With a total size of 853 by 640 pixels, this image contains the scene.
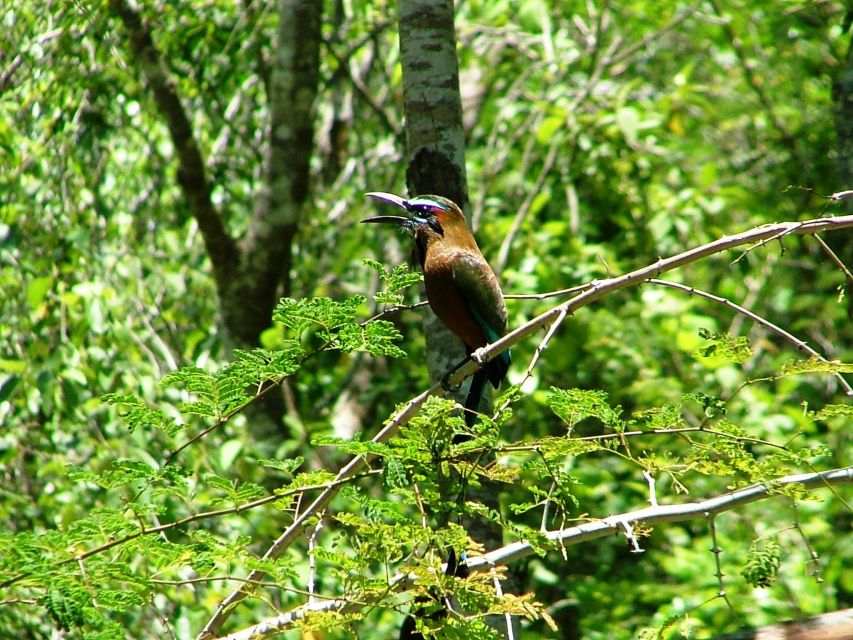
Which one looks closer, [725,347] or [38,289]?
[725,347]

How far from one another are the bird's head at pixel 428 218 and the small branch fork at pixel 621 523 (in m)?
1.30

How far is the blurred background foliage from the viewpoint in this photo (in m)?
5.05

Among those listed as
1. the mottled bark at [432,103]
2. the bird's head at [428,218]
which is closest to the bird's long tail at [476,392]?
the mottled bark at [432,103]

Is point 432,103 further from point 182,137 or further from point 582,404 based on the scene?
point 182,137

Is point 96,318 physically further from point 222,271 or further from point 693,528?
point 693,528

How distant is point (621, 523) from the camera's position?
2.33 metres

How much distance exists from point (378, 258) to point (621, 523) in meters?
4.42

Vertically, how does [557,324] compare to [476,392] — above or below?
above

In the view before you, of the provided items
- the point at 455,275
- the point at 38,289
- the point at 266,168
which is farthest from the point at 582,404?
the point at 266,168

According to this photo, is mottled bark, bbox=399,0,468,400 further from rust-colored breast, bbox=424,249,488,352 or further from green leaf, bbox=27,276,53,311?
green leaf, bbox=27,276,53,311

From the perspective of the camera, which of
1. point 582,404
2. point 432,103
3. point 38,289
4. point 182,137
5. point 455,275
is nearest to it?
point 582,404

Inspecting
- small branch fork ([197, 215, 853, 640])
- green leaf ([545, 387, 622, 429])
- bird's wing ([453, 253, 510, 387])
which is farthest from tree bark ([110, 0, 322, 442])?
green leaf ([545, 387, 622, 429])

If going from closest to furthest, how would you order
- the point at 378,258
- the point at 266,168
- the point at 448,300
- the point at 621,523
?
the point at 621,523 → the point at 448,300 → the point at 266,168 → the point at 378,258

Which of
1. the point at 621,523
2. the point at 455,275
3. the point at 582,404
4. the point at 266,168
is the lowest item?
the point at 621,523
